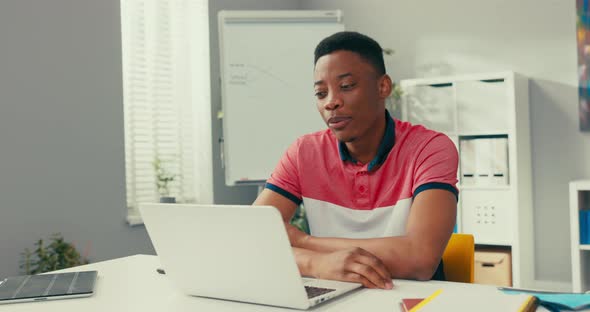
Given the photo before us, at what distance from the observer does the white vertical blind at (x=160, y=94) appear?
139 inches

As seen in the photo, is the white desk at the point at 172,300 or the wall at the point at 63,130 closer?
the white desk at the point at 172,300

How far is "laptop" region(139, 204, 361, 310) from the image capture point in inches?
38.5

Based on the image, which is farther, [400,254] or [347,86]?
[347,86]

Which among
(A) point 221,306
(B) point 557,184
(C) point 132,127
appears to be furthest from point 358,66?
(B) point 557,184

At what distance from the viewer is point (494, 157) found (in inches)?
146

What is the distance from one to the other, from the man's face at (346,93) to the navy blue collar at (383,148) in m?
0.06

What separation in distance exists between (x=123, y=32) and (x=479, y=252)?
2494mm

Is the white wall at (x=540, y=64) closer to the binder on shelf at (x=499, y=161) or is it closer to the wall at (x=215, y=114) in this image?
the binder on shelf at (x=499, y=161)

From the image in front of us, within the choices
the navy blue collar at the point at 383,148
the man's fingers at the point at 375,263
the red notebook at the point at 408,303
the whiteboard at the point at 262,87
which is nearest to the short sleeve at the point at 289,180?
the navy blue collar at the point at 383,148

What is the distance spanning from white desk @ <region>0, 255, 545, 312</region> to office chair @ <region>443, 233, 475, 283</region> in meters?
0.28

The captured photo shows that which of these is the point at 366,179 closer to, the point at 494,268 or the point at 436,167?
the point at 436,167

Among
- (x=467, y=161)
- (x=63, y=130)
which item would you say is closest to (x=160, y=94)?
(x=63, y=130)

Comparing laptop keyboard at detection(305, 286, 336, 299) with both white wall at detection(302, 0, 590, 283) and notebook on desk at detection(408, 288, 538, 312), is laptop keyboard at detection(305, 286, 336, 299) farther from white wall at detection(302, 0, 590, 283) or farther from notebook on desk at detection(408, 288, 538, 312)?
white wall at detection(302, 0, 590, 283)

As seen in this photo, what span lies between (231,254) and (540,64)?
11.3 feet
